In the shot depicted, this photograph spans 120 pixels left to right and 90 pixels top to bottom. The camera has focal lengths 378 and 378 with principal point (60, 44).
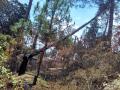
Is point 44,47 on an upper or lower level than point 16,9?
lower

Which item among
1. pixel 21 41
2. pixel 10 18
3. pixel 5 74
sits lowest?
pixel 5 74

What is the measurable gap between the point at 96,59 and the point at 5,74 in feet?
41.4

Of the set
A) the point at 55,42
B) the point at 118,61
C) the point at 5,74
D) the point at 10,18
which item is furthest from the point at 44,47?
the point at 5,74

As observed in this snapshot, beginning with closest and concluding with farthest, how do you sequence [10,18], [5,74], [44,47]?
[5,74] → [44,47] → [10,18]

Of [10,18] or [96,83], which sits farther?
[10,18]

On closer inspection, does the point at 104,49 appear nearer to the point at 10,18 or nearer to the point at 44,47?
the point at 44,47

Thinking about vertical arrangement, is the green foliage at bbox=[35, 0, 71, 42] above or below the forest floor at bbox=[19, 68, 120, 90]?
above

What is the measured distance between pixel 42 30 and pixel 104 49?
3987 millimetres

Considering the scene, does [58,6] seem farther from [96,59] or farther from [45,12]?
[96,59]

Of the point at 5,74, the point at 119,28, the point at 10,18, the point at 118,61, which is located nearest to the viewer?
the point at 5,74

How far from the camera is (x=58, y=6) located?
18.8 meters

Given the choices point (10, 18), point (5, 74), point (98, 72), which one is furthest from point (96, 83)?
point (10, 18)

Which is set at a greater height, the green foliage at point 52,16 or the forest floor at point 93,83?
the green foliage at point 52,16

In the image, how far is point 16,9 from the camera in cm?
2945
